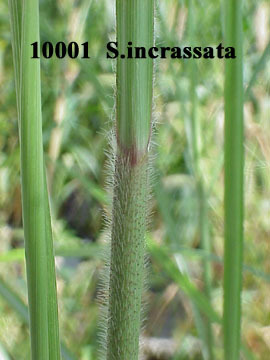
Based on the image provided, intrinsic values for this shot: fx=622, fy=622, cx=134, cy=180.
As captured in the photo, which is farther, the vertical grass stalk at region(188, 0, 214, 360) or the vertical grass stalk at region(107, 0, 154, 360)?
the vertical grass stalk at region(188, 0, 214, 360)

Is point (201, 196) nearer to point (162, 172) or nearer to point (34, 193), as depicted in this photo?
Answer: point (162, 172)

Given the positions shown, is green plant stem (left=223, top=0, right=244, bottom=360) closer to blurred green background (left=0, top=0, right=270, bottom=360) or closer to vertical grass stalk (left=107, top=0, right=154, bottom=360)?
vertical grass stalk (left=107, top=0, right=154, bottom=360)

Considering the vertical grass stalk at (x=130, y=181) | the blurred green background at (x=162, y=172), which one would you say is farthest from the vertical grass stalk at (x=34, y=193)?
the blurred green background at (x=162, y=172)

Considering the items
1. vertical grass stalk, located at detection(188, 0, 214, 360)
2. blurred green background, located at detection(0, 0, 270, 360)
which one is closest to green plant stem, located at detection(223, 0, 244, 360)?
vertical grass stalk, located at detection(188, 0, 214, 360)

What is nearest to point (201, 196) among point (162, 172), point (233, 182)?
point (162, 172)

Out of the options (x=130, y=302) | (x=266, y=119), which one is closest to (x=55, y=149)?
(x=266, y=119)
